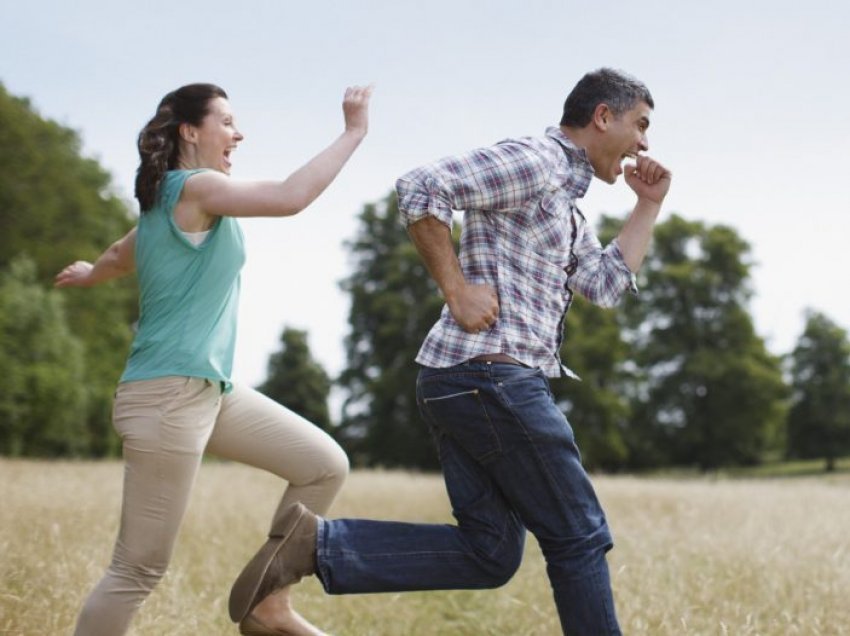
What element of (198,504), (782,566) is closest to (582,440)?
(198,504)

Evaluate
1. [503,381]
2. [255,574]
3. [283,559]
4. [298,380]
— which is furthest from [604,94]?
[298,380]

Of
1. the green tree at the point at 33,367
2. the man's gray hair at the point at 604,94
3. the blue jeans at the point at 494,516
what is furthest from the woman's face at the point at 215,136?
the green tree at the point at 33,367

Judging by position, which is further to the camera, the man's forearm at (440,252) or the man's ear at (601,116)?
the man's ear at (601,116)

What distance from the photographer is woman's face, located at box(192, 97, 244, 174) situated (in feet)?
11.0

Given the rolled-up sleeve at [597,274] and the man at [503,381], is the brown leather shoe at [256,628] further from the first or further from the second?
the rolled-up sleeve at [597,274]

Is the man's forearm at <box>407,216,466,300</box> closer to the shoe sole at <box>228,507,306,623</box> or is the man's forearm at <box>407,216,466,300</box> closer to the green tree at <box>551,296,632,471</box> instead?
the shoe sole at <box>228,507,306,623</box>

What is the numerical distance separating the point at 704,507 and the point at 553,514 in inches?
326

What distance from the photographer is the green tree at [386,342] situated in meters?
33.7

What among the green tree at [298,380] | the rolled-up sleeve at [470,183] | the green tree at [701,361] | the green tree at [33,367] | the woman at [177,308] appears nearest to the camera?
the rolled-up sleeve at [470,183]

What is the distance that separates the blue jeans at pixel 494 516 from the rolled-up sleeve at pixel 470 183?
0.53 meters

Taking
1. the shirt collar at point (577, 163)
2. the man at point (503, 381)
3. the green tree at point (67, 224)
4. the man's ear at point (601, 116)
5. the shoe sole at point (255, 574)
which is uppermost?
the green tree at point (67, 224)

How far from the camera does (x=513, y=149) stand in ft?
10.1

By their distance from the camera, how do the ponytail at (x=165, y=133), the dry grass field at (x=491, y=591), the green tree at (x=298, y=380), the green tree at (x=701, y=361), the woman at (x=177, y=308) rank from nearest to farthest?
the woman at (x=177, y=308) < the ponytail at (x=165, y=133) < the dry grass field at (x=491, y=591) < the green tree at (x=701, y=361) < the green tree at (x=298, y=380)

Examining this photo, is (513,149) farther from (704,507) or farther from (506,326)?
(704,507)
